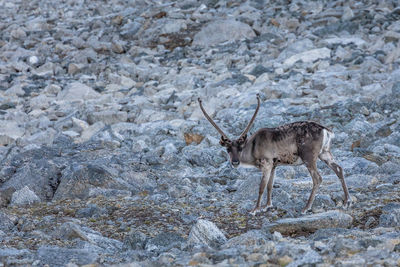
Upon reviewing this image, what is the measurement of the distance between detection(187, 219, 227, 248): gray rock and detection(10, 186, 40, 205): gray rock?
3716 mm

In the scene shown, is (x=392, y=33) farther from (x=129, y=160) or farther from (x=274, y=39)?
(x=129, y=160)

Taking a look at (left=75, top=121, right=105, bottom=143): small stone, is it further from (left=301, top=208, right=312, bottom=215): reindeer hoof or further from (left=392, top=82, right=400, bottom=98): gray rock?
(left=392, top=82, right=400, bottom=98): gray rock

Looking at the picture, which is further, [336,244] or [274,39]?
[274,39]

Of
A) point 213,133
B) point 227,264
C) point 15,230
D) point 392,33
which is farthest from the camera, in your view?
point 392,33

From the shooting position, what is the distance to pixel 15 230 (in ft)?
22.4

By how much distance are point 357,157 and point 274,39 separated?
9.62 meters

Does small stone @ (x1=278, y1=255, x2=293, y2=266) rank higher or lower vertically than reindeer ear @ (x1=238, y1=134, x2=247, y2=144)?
higher

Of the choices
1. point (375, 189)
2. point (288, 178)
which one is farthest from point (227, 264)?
point (288, 178)

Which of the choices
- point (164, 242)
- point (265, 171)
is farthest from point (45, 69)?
point (164, 242)

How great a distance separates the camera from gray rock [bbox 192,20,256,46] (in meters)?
19.9

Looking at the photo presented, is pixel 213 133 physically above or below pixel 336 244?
below

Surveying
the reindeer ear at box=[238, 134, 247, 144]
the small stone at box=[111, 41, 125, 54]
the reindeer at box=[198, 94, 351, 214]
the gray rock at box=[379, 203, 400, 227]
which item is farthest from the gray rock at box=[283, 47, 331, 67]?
the gray rock at box=[379, 203, 400, 227]

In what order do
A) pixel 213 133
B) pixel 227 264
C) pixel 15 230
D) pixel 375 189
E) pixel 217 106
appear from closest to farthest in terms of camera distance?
pixel 227 264, pixel 15 230, pixel 375 189, pixel 213 133, pixel 217 106

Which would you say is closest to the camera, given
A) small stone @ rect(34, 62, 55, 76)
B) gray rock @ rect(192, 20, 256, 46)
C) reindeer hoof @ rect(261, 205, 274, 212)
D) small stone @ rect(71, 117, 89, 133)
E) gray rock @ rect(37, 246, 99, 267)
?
gray rock @ rect(37, 246, 99, 267)
